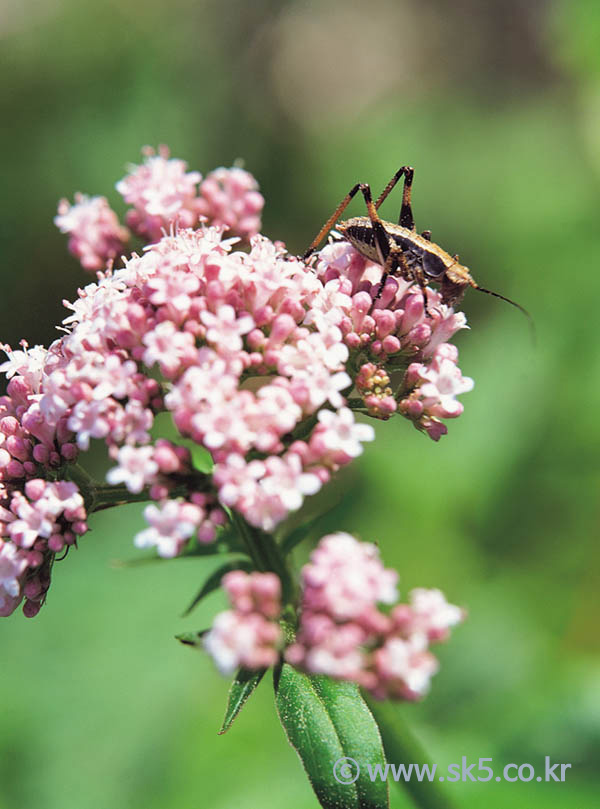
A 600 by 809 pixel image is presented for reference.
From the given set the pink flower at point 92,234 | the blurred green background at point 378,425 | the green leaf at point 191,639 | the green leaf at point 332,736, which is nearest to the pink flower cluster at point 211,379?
the green leaf at point 191,639

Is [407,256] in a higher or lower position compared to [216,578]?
higher

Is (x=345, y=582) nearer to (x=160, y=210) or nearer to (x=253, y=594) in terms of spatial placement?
(x=253, y=594)

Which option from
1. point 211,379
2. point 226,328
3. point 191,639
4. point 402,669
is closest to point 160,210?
point 226,328

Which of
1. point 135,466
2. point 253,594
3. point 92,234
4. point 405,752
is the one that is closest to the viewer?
point 253,594

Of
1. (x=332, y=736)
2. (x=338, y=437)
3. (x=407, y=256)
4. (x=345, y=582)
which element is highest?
(x=407, y=256)

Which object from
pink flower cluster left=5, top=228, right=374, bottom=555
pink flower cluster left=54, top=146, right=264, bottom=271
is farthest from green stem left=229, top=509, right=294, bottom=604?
pink flower cluster left=54, top=146, right=264, bottom=271

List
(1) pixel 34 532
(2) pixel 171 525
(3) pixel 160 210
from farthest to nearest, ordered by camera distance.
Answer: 1. (3) pixel 160 210
2. (1) pixel 34 532
3. (2) pixel 171 525

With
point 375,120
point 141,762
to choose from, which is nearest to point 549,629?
point 141,762

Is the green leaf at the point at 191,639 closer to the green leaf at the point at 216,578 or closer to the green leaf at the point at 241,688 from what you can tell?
the green leaf at the point at 216,578
